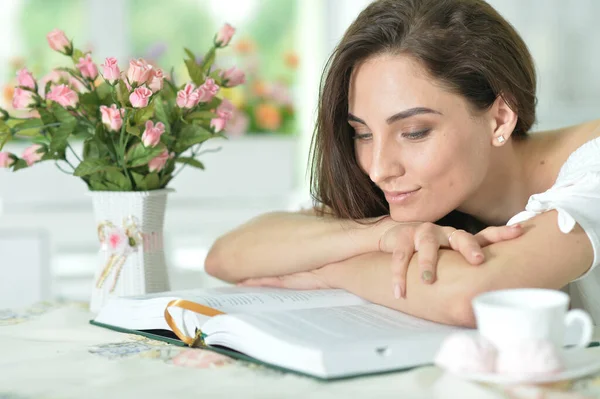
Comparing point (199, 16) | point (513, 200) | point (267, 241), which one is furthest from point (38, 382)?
point (199, 16)

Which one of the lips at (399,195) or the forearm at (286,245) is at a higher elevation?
the lips at (399,195)

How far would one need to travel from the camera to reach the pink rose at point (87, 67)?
1522 millimetres

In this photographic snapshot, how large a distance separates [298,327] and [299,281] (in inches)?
17.7

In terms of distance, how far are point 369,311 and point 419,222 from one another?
0.86ft

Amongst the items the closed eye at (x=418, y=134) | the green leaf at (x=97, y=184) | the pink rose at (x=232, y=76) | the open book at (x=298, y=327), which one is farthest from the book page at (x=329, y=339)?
the pink rose at (x=232, y=76)

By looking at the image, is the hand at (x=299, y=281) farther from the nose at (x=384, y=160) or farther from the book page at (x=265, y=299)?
the nose at (x=384, y=160)

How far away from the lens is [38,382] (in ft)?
3.45

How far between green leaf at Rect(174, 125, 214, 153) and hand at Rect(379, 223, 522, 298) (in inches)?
15.3

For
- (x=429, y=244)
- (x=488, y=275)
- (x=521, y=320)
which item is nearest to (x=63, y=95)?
(x=429, y=244)

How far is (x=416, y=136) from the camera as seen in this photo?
57.7 inches

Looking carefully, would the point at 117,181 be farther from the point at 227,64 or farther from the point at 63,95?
the point at 227,64

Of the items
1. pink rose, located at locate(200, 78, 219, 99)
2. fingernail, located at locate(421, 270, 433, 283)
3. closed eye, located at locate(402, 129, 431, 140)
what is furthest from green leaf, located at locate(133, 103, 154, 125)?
fingernail, located at locate(421, 270, 433, 283)

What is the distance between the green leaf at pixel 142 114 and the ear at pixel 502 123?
2.04 feet

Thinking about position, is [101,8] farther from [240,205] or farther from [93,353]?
[93,353]
